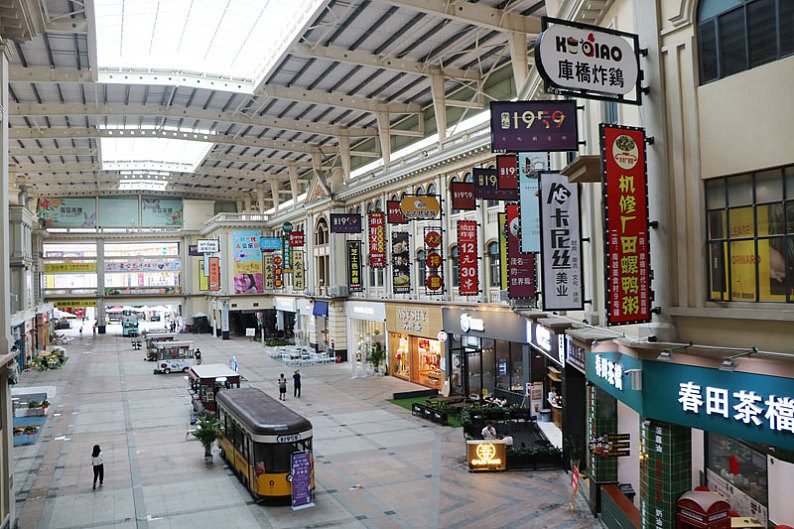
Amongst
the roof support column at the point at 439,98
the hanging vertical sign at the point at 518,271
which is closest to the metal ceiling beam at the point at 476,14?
the roof support column at the point at 439,98

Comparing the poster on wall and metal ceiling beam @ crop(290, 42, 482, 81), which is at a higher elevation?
metal ceiling beam @ crop(290, 42, 482, 81)

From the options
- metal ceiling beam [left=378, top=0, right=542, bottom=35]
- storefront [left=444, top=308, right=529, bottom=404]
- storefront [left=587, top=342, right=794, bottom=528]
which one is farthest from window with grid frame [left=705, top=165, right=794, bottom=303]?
storefront [left=444, top=308, right=529, bottom=404]

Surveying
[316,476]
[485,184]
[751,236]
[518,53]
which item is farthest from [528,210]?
[316,476]

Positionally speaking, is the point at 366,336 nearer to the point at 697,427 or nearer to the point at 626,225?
the point at 626,225

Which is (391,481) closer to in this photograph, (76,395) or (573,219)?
(573,219)

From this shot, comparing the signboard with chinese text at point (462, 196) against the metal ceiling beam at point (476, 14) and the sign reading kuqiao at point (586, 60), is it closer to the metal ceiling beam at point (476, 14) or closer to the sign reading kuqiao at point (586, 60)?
the metal ceiling beam at point (476, 14)

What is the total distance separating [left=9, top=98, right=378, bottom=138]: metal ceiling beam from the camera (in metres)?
32.3

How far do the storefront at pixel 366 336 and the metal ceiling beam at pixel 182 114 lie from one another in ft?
36.5

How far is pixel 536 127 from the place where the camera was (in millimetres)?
Result: 12289

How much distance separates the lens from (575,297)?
491 inches

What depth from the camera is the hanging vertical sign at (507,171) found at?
59.1 feet

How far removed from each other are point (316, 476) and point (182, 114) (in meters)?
24.1

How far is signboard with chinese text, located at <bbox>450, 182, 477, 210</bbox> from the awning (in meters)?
23.3

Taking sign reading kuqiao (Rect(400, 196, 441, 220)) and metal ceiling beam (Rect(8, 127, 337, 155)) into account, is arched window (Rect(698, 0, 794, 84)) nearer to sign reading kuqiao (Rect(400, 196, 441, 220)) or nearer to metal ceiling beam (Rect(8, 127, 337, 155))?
sign reading kuqiao (Rect(400, 196, 441, 220))
